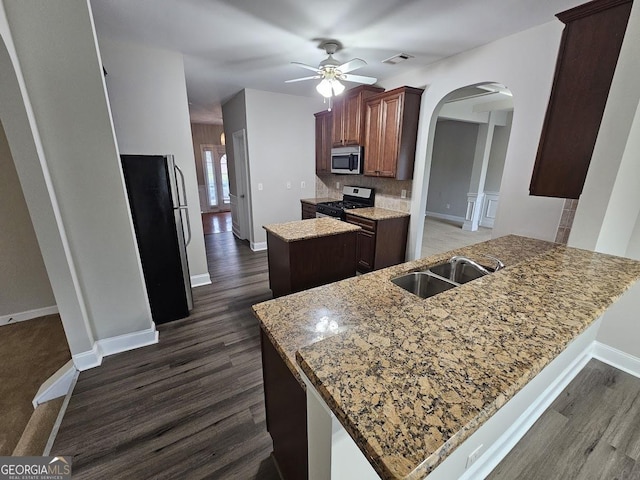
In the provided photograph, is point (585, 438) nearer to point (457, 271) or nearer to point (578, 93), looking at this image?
point (457, 271)

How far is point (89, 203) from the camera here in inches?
79.7

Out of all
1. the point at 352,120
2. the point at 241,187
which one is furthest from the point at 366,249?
the point at 241,187

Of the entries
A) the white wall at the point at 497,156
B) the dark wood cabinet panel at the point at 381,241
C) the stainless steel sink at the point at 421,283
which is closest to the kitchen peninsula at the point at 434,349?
the stainless steel sink at the point at 421,283

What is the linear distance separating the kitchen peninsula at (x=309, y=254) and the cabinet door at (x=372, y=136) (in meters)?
1.40

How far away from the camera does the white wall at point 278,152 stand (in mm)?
4539

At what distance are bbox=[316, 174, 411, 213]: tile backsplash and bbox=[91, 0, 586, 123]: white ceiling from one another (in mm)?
1523

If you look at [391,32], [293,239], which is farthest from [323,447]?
[391,32]

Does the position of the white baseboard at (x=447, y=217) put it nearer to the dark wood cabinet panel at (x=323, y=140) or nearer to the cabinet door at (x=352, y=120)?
the dark wood cabinet panel at (x=323, y=140)

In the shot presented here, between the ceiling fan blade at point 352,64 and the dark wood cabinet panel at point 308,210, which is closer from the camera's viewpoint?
the ceiling fan blade at point 352,64

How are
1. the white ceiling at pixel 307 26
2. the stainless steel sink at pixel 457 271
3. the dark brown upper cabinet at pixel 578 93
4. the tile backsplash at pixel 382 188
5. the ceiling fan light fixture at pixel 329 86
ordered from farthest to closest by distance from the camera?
1. the tile backsplash at pixel 382 188
2. the ceiling fan light fixture at pixel 329 86
3. the white ceiling at pixel 307 26
4. the stainless steel sink at pixel 457 271
5. the dark brown upper cabinet at pixel 578 93

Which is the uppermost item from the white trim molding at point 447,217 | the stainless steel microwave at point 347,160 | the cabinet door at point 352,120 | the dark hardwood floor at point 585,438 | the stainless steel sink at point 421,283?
the cabinet door at point 352,120

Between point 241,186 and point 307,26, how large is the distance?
10.9 ft

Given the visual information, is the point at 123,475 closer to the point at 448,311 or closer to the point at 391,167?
the point at 448,311

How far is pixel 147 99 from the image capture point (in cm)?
299
